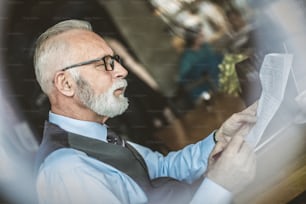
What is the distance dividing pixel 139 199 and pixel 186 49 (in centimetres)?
42

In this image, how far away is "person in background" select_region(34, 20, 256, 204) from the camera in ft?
4.22

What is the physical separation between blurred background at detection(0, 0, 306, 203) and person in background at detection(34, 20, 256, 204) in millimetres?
44

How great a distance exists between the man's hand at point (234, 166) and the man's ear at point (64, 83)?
0.91 ft

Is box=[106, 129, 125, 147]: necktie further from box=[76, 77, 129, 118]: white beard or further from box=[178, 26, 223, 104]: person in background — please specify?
box=[178, 26, 223, 104]: person in background

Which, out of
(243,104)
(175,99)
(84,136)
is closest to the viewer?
(84,136)

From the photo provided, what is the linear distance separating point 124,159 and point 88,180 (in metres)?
0.08

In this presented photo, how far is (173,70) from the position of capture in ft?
5.24

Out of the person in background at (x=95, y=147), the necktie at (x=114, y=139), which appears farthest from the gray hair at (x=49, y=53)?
the necktie at (x=114, y=139)

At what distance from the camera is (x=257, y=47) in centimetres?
147

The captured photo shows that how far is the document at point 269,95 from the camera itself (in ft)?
4.38

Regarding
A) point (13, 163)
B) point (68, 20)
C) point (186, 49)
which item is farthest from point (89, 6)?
point (13, 163)

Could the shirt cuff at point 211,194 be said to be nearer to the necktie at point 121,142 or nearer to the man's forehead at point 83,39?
the necktie at point 121,142

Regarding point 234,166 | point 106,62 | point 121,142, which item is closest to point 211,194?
point 234,166

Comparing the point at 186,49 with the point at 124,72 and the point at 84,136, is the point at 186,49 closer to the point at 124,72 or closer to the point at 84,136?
the point at 124,72
